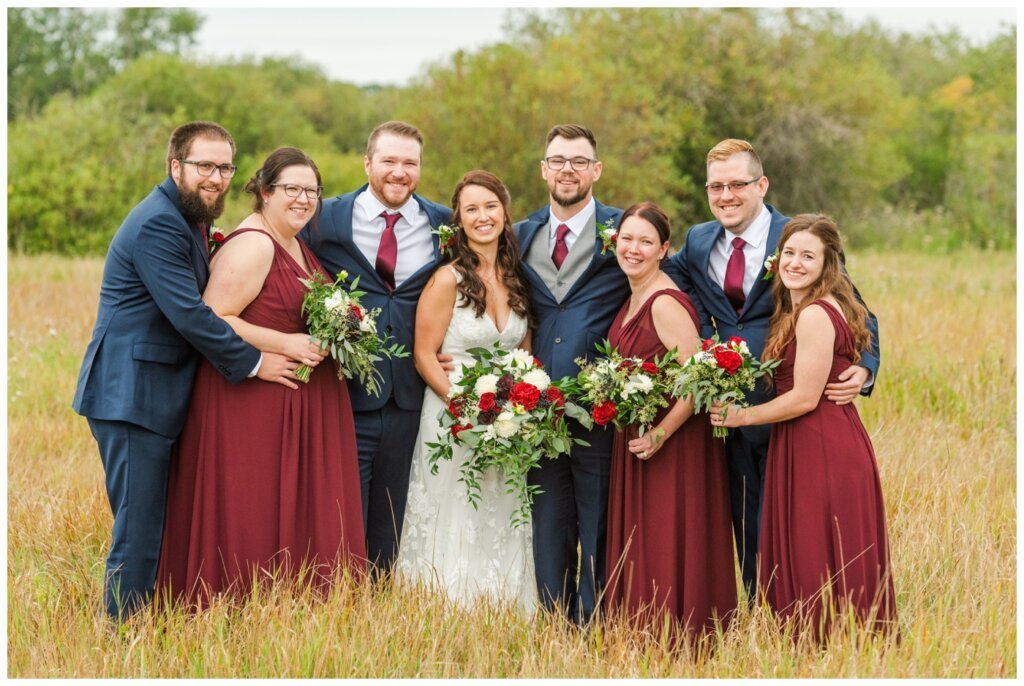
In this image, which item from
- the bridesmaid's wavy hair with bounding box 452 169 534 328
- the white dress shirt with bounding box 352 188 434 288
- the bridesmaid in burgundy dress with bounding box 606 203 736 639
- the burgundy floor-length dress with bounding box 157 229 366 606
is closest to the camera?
the burgundy floor-length dress with bounding box 157 229 366 606

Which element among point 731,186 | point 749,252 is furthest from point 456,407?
point 731,186

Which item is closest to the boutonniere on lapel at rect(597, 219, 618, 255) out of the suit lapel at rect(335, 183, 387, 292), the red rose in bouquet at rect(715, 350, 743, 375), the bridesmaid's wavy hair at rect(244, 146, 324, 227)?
the red rose in bouquet at rect(715, 350, 743, 375)

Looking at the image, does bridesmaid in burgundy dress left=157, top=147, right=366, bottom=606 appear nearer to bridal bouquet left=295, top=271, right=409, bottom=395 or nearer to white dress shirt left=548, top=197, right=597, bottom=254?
bridal bouquet left=295, top=271, right=409, bottom=395

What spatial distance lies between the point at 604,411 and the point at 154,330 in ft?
7.57

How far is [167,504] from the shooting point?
5.51 meters

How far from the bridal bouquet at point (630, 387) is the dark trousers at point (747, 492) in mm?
590

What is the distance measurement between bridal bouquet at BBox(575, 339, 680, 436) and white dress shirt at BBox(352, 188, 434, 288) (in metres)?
1.32

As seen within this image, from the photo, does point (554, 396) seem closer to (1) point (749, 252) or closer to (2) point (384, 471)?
(2) point (384, 471)

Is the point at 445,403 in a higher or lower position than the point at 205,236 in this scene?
lower

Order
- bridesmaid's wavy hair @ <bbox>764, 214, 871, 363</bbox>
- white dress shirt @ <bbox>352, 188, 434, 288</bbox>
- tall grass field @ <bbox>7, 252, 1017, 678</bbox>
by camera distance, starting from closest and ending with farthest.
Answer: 1. tall grass field @ <bbox>7, 252, 1017, 678</bbox>
2. bridesmaid's wavy hair @ <bbox>764, 214, 871, 363</bbox>
3. white dress shirt @ <bbox>352, 188, 434, 288</bbox>

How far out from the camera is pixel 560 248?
6.02 m

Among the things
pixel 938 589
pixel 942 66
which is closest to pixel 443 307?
pixel 938 589

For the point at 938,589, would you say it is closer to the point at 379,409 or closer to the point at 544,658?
the point at 544,658

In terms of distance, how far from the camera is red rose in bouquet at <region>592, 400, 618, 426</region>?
5336 mm
